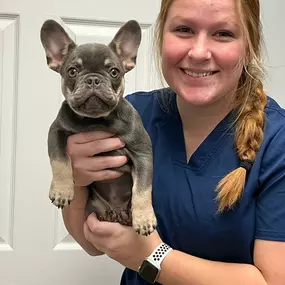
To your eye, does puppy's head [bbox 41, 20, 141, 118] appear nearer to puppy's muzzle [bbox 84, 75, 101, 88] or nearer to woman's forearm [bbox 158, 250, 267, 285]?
puppy's muzzle [bbox 84, 75, 101, 88]

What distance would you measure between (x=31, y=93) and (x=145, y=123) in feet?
1.46

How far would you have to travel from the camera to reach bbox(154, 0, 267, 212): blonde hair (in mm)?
1179

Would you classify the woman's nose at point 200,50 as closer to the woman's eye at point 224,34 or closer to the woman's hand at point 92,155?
the woman's eye at point 224,34

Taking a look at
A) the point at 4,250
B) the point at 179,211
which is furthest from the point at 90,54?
the point at 4,250

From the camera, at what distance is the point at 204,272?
3.90 ft

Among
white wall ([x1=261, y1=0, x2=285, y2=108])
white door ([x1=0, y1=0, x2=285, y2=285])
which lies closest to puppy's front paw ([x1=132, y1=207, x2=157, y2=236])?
white door ([x1=0, y1=0, x2=285, y2=285])

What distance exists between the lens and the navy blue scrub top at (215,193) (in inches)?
47.0

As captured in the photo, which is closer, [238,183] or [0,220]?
[238,183]

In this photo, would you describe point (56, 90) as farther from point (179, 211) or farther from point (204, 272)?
point (204, 272)

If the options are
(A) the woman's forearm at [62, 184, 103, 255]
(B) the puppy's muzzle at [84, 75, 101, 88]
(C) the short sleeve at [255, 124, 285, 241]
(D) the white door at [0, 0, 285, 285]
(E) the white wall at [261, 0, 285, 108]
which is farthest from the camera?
(E) the white wall at [261, 0, 285, 108]

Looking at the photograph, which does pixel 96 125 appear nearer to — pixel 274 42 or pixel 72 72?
pixel 72 72

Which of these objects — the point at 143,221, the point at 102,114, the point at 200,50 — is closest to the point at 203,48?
the point at 200,50

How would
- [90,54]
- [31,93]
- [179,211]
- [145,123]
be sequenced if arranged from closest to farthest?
1. [90,54]
2. [179,211]
3. [145,123]
4. [31,93]

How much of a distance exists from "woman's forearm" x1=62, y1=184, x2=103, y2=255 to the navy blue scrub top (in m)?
0.18
